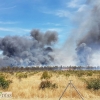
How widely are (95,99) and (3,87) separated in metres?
10.2

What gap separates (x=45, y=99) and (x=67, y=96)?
8.98 ft

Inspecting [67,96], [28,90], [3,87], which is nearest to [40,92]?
[28,90]

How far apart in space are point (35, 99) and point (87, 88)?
7.38 metres

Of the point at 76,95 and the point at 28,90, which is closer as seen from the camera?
the point at 76,95

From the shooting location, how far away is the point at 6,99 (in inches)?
776

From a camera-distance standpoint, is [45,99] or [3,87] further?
[3,87]

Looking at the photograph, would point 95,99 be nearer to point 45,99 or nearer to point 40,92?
point 45,99

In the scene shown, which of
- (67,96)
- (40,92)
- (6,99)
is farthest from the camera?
(40,92)

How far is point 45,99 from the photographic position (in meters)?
20.1

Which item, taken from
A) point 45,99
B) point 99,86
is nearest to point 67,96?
point 45,99

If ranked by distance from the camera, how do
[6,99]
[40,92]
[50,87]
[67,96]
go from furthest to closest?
[50,87], [40,92], [67,96], [6,99]

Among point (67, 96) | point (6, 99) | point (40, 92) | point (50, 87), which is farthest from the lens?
point (50, 87)

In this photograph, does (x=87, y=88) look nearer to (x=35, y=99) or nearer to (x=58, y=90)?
(x=58, y=90)

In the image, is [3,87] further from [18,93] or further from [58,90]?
[58,90]
